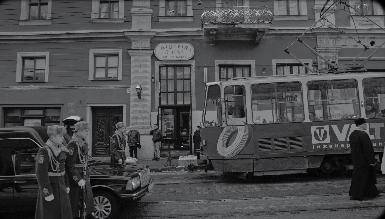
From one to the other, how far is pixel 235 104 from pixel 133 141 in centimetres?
809

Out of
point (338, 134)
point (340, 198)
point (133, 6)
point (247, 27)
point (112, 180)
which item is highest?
point (133, 6)

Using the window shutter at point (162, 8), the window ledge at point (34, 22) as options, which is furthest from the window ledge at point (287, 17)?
the window ledge at point (34, 22)

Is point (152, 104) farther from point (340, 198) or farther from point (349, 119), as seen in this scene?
point (340, 198)

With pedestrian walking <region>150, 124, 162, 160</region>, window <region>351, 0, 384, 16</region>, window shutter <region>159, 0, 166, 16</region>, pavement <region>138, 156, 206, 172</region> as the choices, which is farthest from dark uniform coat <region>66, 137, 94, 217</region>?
window <region>351, 0, 384, 16</region>

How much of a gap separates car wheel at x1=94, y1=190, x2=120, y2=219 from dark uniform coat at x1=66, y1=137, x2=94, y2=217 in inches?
30.5

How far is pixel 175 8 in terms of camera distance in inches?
873

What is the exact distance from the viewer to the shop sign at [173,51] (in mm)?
21688

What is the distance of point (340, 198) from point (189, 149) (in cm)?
1225

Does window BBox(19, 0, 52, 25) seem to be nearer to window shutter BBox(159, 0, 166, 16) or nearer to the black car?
window shutter BBox(159, 0, 166, 16)

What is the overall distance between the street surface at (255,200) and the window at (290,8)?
11.5 meters

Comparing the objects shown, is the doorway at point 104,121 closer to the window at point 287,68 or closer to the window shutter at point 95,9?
the window shutter at point 95,9

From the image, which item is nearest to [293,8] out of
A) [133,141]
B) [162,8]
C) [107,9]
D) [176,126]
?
[162,8]

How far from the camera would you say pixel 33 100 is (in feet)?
70.8

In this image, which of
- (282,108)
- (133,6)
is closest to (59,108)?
(133,6)
